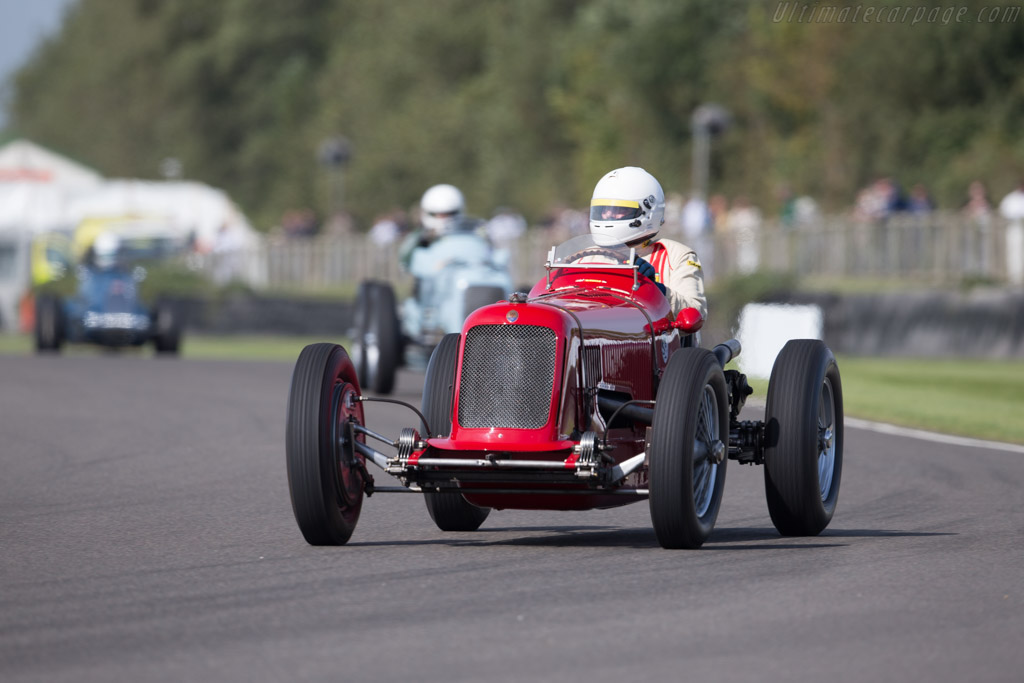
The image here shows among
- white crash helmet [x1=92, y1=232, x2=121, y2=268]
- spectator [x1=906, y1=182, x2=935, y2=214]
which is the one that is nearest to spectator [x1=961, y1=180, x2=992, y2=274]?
spectator [x1=906, y1=182, x2=935, y2=214]

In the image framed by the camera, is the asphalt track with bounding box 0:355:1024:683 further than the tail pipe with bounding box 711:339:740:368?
No

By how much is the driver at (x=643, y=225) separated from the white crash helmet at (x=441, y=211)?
344 inches

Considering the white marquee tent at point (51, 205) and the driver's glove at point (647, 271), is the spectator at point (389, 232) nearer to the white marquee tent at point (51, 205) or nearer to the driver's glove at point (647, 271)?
the white marquee tent at point (51, 205)

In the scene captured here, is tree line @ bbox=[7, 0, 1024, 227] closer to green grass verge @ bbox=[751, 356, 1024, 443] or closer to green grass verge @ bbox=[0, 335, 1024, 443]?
green grass verge @ bbox=[751, 356, 1024, 443]

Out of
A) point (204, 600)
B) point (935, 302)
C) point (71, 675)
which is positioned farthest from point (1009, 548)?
point (935, 302)

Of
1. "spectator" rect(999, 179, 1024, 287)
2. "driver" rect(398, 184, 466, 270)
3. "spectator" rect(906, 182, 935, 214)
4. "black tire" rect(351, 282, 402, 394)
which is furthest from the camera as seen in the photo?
"spectator" rect(906, 182, 935, 214)

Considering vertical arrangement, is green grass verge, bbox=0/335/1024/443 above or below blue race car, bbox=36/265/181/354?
below

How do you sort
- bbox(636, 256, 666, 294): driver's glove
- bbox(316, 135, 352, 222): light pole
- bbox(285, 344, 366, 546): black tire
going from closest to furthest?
bbox(285, 344, 366, 546): black tire < bbox(636, 256, 666, 294): driver's glove < bbox(316, 135, 352, 222): light pole

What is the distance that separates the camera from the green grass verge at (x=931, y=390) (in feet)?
50.3

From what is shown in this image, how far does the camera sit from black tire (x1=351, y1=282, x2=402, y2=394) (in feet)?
55.9

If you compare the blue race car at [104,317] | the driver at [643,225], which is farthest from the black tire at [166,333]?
the driver at [643,225]

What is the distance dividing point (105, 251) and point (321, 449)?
18.8 metres

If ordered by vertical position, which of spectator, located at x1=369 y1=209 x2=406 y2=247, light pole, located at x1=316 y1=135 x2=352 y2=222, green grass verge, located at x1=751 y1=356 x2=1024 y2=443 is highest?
light pole, located at x1=316 y1=135 x2=352 y2=222

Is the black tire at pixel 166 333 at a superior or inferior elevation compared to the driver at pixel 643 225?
inferior
